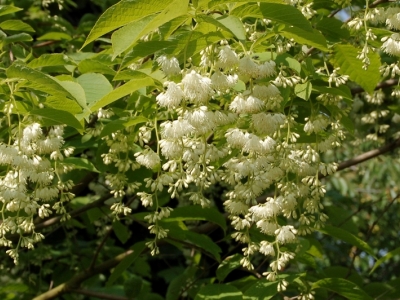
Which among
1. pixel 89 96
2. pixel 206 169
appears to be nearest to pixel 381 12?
pixel 206 169

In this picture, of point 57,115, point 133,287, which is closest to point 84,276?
point 133,287

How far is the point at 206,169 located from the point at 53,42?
2.38 metres

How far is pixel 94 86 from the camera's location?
254cm

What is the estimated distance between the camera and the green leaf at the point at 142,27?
173 cm

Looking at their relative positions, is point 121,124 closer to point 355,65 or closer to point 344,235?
point 355,65

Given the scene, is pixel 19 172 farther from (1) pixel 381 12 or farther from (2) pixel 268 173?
(1) pixel 381 12

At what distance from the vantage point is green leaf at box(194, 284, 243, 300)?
9.21ft

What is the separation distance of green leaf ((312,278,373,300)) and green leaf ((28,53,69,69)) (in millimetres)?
1458

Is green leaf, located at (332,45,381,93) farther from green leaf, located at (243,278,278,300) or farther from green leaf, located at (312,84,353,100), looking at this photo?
green leaf, located at (243,278,278,300)

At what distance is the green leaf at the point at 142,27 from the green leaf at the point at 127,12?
25 millimetres

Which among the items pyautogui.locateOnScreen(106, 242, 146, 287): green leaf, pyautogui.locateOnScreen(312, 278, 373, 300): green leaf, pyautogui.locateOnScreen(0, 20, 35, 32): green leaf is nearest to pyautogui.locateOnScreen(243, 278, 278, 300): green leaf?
pyautogui.locateOnScreen(312, 278, 373, 300): green leaf

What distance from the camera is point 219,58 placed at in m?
2.01

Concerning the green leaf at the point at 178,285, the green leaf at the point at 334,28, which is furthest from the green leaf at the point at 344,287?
the green leaf at the point at 178,285

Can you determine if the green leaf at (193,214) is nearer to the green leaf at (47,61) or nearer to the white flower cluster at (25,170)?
the white flower cluster at (25,170)
